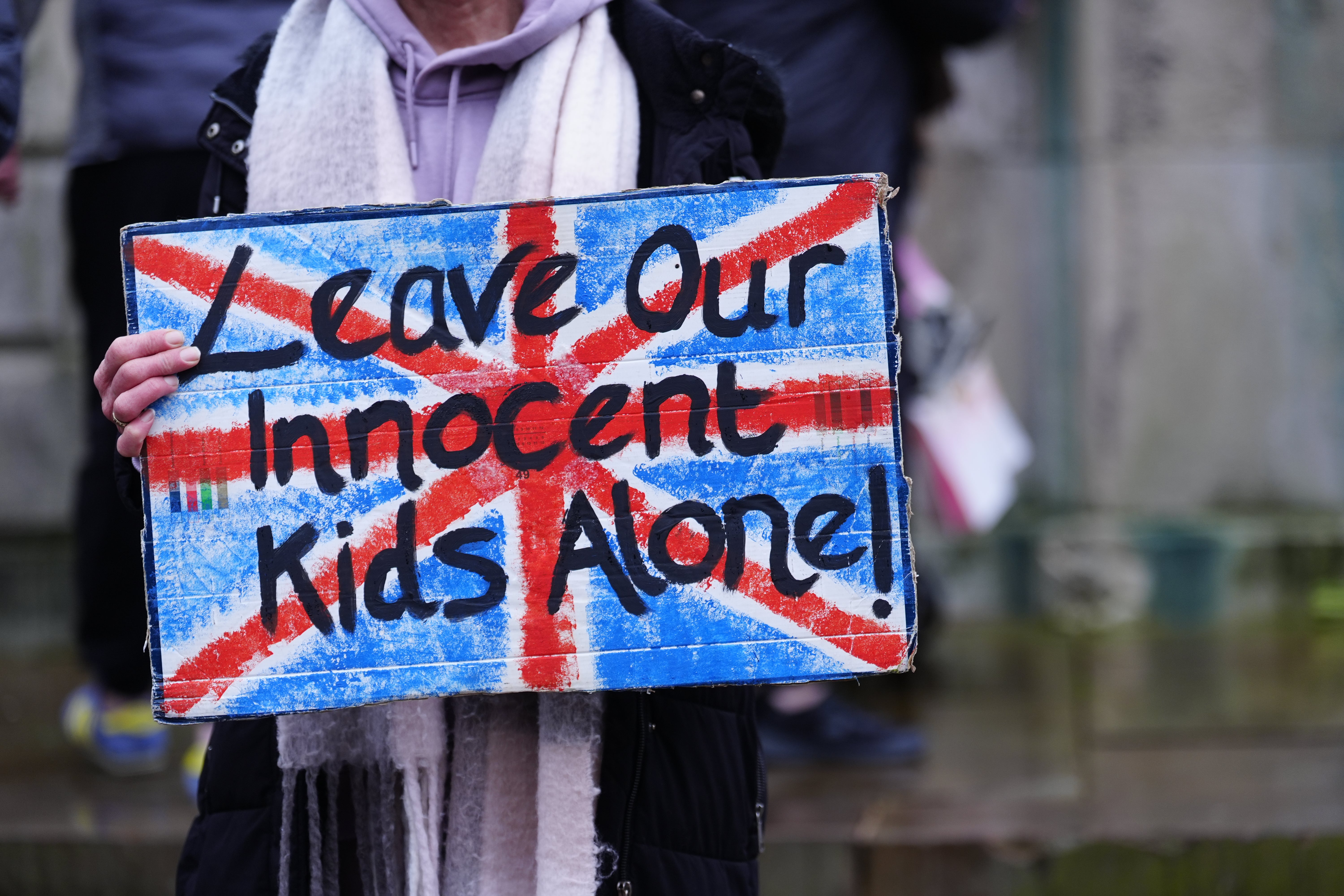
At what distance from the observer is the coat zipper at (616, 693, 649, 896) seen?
5.15 ft

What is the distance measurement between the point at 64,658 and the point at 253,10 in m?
2.65

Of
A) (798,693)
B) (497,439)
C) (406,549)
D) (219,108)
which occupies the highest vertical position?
(219,108)

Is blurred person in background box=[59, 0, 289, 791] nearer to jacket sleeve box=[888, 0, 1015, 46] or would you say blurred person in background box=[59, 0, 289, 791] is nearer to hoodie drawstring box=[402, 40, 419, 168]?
hoodie drawstring box=[402, 40, 419, 168]

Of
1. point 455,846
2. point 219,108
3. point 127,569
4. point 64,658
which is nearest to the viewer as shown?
point 455,846

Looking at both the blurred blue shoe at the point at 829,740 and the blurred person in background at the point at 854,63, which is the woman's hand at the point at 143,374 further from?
the blurred blue shoe at the point at 829,740

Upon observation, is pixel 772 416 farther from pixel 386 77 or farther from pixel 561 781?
pixel 386 77

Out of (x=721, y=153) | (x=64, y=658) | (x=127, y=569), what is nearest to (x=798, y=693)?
(x=127, y=569)

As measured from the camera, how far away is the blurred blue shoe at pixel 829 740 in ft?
10.7

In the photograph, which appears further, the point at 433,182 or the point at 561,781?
the point at 433,182

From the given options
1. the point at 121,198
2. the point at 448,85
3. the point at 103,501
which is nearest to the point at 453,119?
the point at 448,85

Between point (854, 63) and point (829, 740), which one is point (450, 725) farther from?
point (854, 63)

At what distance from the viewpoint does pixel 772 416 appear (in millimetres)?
1473

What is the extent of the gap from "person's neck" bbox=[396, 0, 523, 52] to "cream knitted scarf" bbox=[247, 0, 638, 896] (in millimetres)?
99

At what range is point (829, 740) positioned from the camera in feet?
10.7
